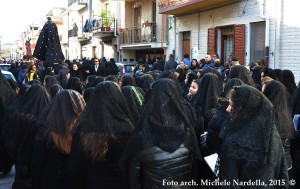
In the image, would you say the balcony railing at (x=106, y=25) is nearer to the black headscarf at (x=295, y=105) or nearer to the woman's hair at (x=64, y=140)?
the black headscarf at (x=295, y=105)

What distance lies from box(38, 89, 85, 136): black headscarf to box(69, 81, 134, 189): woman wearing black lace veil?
268 millimetres

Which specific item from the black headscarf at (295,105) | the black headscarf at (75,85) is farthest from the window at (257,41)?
the black headscarf at (75,85)

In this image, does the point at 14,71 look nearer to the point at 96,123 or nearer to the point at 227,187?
the point at 96,123

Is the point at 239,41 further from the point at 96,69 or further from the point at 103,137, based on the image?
the point at 103,137

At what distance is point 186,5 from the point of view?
18.5 metres

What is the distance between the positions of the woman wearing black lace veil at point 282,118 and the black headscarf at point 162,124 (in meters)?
1.34

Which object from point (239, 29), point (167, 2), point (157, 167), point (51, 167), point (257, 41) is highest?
point (167, 2)

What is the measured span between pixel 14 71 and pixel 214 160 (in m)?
13.0

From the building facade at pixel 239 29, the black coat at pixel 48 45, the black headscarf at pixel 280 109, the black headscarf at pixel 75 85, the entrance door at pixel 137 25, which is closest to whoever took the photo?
the black headscarf at pixel 280 109

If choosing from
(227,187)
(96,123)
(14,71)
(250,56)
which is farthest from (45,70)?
(227,187)

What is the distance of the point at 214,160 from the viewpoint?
3.83 m

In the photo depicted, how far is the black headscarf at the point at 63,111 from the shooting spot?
4.33 m

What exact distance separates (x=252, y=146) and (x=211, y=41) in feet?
50.3

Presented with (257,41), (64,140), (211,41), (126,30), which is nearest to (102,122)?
(64,140)
